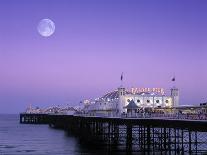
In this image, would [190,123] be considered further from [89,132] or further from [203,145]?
[89,132]

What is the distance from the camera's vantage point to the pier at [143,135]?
47.9 meters

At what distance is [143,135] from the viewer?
74750 millimetres

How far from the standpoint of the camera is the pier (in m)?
47.9

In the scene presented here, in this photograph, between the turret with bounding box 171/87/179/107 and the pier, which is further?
the turret with bounding box 171/87/179/107

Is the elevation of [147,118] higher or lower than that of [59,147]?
higher

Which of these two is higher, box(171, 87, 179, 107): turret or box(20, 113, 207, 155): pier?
box(171, 87, 179, 107): turret

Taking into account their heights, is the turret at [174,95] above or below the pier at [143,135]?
above

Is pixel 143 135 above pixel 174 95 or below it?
below

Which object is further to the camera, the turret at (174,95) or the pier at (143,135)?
the turret at (174,95)

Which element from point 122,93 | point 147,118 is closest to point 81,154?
point 147,118

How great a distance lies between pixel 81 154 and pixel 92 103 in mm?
111820

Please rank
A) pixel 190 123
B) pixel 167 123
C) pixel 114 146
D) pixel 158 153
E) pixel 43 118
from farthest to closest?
pixel 43 118 → pixel 114 146 → pixel 158 153 → pixel 167 123 → pixel 190 123

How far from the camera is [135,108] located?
86.0 m

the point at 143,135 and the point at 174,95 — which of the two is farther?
the point at 174,95
